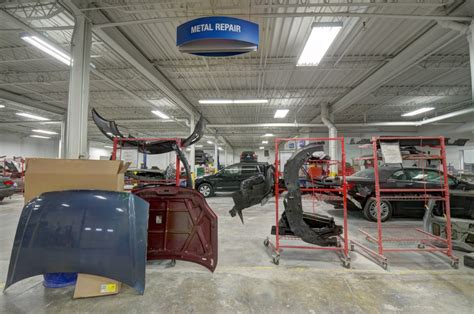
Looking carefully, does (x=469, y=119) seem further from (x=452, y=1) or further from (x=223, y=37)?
(x=223, y=37)

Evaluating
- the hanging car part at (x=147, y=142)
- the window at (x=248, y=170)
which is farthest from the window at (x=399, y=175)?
the window at (x=248, y=170)

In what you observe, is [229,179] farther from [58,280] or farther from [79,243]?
[79,243]

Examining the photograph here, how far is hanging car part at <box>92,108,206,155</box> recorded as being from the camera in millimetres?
4094

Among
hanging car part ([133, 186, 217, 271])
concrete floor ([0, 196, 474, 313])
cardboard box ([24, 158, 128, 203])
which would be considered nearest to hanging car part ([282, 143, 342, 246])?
concrete floor ([0, 196, 474, 313])

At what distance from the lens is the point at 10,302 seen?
80.6 inches

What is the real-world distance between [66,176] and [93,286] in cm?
121

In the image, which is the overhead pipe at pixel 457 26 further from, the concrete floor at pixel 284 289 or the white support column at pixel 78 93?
the white support column at pixel 78 93

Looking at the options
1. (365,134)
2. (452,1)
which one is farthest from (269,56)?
(365,134)

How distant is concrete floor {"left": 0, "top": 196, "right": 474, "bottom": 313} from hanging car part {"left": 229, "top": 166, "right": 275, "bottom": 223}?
2.49 ft

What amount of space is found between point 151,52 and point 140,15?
4.65ft

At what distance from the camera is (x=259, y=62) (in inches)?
246

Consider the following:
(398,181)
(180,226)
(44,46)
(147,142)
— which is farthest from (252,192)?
(44,46)

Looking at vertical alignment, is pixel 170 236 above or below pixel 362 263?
above

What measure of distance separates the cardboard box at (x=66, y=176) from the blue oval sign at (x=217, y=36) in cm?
201
